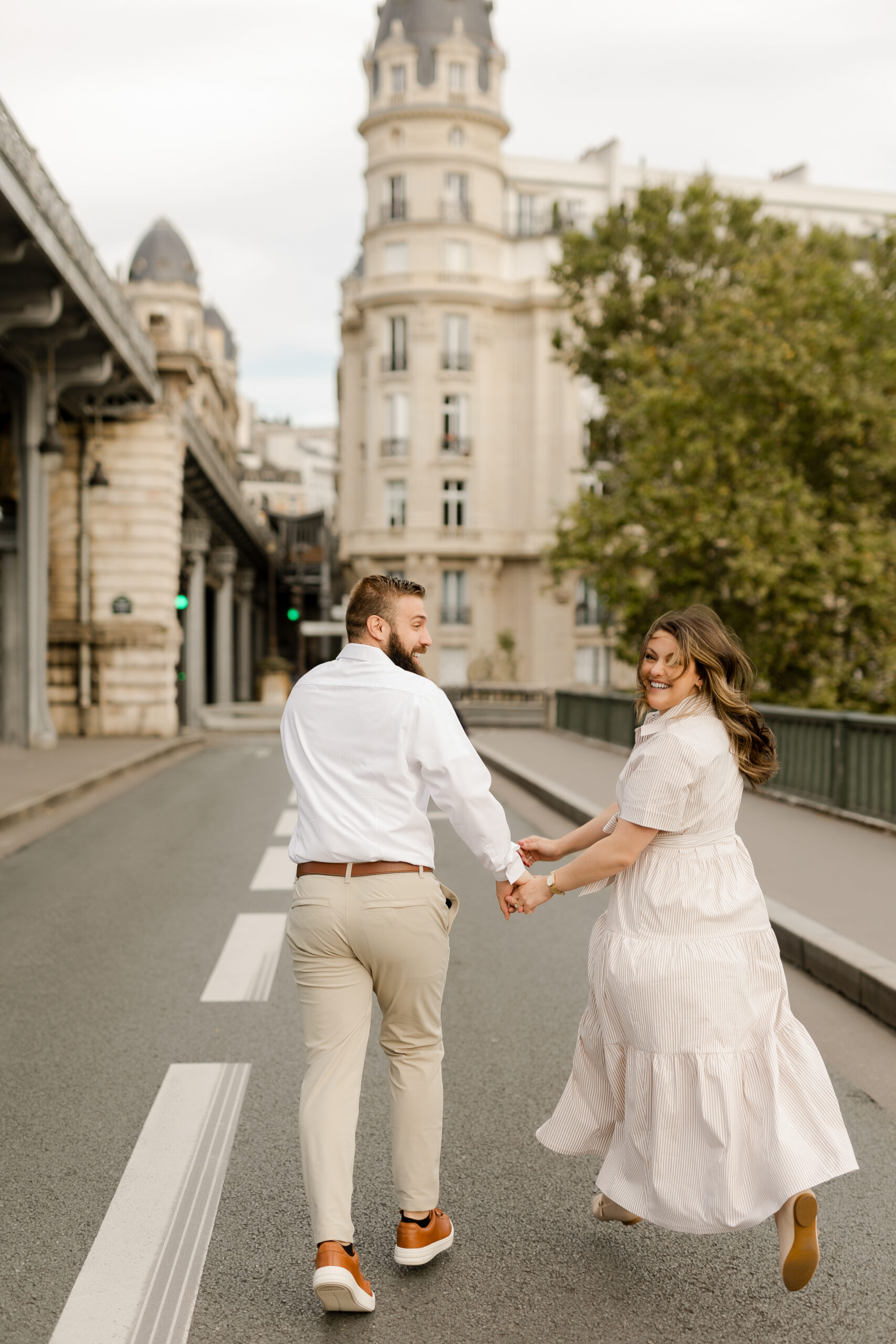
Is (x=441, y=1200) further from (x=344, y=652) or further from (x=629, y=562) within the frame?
(x=629, y=562)

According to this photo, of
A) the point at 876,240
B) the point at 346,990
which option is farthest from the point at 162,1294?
the point at 876,240

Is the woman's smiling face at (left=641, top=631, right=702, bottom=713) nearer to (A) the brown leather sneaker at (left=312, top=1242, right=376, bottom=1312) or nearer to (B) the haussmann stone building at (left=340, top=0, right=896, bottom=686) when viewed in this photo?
(A) the brown leather sneaker at (left=312, top=1242, right=376, bottom=1312)

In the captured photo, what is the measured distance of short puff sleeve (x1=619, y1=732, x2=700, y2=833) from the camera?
304 cm

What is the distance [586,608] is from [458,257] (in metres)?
14.6

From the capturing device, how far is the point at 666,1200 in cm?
300

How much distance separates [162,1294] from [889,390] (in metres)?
20.7

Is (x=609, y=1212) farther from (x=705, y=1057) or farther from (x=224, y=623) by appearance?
(x=224, y=623)

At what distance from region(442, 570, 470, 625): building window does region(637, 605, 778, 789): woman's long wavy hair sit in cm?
4666

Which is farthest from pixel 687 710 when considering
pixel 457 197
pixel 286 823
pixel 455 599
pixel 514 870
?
pixel 457 197

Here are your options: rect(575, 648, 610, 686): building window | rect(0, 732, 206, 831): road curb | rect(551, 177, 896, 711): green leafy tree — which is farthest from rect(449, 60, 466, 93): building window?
rect(0, 732, 206, 831): road curb

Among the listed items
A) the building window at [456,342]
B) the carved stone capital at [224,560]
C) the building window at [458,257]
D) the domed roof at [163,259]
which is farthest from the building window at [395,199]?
the domed roof at [163,259]

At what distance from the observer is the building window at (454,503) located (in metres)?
50.2

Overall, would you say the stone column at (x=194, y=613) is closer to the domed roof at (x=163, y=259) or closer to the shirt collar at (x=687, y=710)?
the shirt collar at (x=687, y=710)

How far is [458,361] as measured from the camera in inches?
1975
